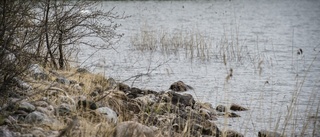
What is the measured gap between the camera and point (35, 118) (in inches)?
250

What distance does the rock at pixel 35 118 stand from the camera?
6.30m

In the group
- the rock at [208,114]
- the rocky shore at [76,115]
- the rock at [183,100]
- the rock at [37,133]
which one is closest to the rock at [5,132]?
the rocky shore at [76,115]

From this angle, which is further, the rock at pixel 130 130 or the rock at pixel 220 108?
the rock at pixel 220 108

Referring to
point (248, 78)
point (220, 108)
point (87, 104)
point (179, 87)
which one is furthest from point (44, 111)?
point (248, 78)

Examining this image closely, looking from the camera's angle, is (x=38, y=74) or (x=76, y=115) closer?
(x=76, y=115)

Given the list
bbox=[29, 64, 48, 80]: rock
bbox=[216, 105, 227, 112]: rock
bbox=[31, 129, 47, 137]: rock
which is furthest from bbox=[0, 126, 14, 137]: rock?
bbox=[216, 105, 227, 112]: rock

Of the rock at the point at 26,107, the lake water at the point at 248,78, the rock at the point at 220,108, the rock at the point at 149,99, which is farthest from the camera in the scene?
the rock at the point at 220,108

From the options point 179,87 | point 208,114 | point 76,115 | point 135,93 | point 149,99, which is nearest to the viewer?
point 76,115

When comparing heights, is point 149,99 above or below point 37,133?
below

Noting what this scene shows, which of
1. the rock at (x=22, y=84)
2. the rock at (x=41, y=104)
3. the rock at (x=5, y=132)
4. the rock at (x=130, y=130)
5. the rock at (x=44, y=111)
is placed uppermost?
the rock at (x=22, y=84)

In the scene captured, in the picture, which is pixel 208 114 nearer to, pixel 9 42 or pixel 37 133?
pixel 9 42

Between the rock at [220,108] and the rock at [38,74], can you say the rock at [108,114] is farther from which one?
the rock at [220,108]

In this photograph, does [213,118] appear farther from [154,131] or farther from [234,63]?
[234,63]

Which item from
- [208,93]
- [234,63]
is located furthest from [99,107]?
[234,63]
